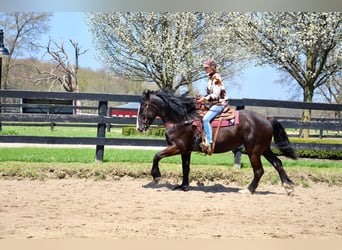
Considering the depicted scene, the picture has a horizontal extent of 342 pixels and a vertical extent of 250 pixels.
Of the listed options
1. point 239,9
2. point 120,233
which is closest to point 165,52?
point 239,9

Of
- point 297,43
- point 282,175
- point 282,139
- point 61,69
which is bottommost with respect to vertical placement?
point 282,175

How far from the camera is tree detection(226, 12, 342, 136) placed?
8.30m

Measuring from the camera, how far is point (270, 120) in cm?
474

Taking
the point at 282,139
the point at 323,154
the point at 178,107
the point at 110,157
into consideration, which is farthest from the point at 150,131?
the point at 323,154

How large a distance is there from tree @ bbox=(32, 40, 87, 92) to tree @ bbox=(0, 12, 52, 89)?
0.24 metres

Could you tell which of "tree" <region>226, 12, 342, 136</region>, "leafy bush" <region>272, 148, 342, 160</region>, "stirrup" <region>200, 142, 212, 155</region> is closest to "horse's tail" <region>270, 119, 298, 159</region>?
"stirrup" <region>200, 142, 212, 155</region>

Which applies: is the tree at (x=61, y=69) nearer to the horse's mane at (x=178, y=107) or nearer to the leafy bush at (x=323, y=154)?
the horse's mane at (x=178, y=107)

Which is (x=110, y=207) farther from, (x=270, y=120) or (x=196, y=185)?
(x=270, y=120)

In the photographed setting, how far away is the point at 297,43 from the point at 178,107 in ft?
16.4

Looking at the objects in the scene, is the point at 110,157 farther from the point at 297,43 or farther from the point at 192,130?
the point at 297,43

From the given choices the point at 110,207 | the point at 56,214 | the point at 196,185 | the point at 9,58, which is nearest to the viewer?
the point at 56,214

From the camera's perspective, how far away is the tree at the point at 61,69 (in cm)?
630

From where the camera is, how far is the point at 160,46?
9.28 meters

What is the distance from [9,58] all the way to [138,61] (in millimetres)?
2714
